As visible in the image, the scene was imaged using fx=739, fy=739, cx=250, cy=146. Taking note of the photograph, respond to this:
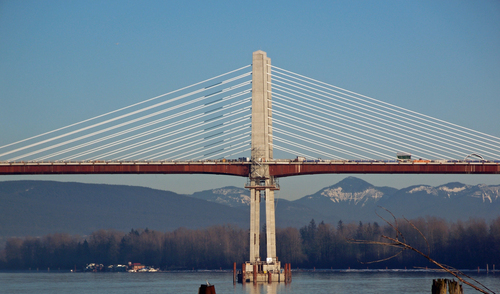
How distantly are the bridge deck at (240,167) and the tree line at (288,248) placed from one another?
4712cm

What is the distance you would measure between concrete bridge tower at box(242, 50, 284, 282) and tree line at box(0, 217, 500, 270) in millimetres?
48436

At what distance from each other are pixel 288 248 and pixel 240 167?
69.3m

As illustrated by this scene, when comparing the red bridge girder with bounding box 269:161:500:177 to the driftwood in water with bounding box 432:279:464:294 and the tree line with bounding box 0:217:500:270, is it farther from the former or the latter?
the driftwood in water with bounding box 432:279:464:294

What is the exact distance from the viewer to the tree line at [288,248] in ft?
393

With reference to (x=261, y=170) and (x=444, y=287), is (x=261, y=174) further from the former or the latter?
(x=444, y=287)

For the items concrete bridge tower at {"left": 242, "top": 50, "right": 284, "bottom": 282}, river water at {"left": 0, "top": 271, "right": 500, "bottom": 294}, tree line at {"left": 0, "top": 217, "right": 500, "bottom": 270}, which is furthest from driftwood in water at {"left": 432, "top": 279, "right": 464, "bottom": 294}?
tree line at {"left": 0, "top": 217, "right": 500, "bottom": 270}

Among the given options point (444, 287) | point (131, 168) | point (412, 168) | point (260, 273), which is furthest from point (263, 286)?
point (444, 287)

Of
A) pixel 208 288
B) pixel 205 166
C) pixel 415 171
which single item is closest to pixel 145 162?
pixel 205 166

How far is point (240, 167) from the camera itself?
73.6 meters

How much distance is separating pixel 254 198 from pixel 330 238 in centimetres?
7007

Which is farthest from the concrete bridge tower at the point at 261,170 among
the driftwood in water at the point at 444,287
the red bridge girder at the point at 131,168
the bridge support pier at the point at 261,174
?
the driftwood in water at the point at 444,287

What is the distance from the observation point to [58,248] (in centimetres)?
17000

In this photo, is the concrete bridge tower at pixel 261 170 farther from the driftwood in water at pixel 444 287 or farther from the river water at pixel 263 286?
the driftwood in water at pixel 444 287

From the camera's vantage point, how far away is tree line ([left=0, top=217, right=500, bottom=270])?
11988 cm
